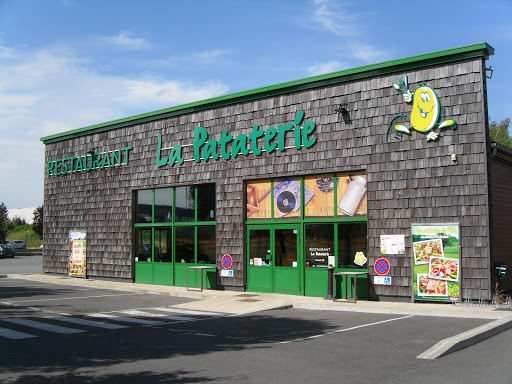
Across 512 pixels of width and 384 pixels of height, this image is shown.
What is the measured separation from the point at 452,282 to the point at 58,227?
17973 millimetres

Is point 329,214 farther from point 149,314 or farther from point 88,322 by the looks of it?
point 88,322

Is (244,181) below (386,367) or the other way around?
the other way around

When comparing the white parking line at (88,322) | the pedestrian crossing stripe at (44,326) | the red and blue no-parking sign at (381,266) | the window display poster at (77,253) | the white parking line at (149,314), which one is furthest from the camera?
the window display poster at (77,253)

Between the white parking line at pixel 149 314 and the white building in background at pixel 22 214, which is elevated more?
the white building in background at pixel 22 214

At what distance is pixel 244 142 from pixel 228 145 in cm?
76

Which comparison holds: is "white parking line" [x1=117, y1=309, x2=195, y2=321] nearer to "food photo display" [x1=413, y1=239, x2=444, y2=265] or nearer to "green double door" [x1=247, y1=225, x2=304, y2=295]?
"green double door" [x1=247, y1=225, x2=304, y2=295]

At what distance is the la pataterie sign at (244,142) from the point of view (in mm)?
16125

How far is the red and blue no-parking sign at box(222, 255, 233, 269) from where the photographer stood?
17.6 meters

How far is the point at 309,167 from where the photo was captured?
1592 centimetres

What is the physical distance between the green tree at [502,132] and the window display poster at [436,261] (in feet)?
118

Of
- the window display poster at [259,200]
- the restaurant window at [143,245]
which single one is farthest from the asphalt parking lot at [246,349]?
the restaurant window at [143,245]

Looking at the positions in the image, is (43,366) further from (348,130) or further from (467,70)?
(467,70)

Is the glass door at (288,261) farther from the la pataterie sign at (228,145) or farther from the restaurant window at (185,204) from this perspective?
the restaurant window at (185,204)

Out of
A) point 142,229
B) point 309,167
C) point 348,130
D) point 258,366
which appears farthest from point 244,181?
point 258,366
